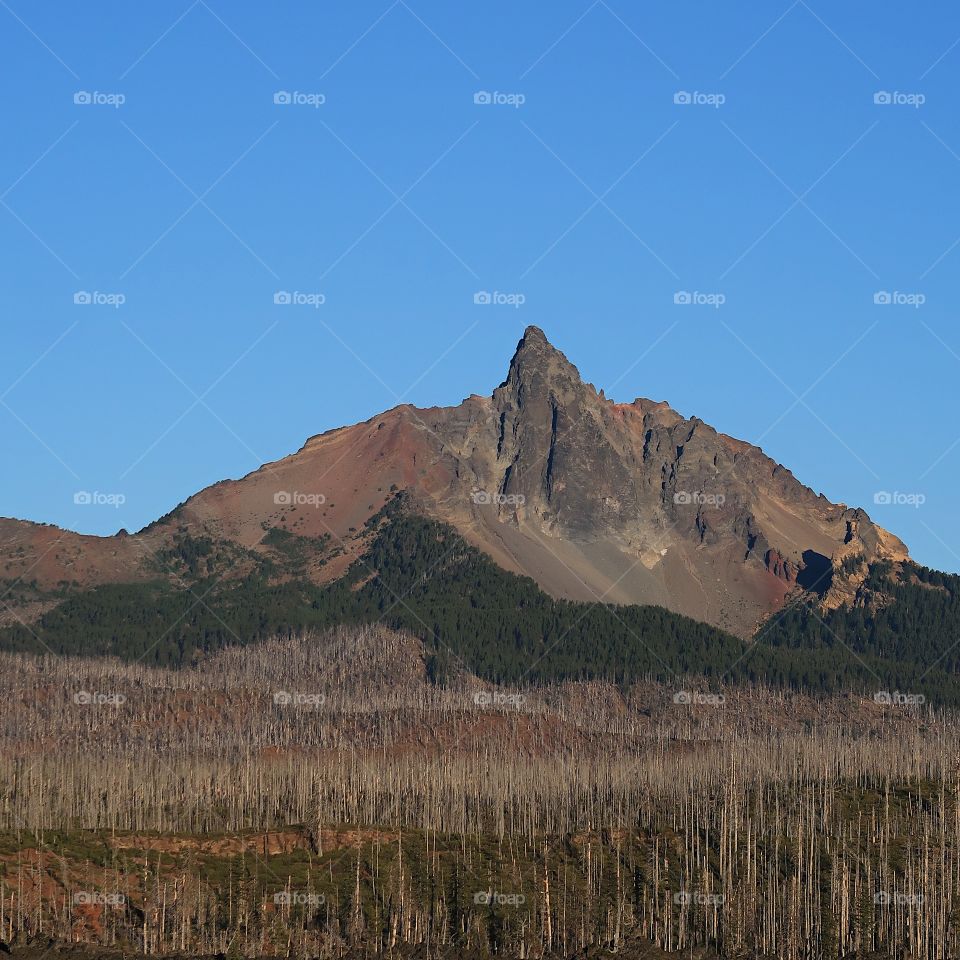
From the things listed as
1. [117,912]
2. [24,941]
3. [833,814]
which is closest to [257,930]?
[117,912]

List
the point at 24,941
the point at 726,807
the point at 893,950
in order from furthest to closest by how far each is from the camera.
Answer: the point at 726,807
the point at 893,950
the point at 24,941

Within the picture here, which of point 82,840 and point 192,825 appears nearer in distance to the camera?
point 82,840

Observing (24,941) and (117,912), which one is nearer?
(24,941)

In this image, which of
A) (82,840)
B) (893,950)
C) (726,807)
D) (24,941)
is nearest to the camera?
(24,941)

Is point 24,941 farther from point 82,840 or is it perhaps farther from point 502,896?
point 82,840

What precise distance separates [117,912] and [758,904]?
45.0m

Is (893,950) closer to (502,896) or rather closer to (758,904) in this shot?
(758,904)

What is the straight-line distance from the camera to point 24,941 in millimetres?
97125

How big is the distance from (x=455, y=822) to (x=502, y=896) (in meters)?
43.2

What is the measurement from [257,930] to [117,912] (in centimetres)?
1113

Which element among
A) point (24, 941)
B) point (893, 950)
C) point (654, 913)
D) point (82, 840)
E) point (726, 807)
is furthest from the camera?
point (726, 807)

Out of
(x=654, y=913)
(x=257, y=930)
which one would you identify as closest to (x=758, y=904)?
(x=654, y=913)

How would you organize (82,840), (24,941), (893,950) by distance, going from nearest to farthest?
(24,941), (893,950), (82,840)

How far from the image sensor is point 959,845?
16175cm
